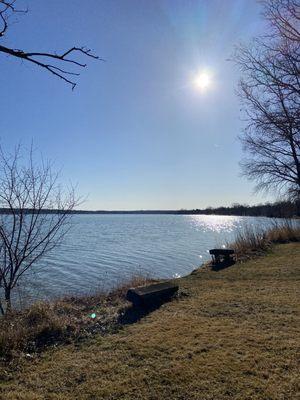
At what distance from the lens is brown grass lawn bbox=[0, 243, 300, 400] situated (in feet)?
11.6

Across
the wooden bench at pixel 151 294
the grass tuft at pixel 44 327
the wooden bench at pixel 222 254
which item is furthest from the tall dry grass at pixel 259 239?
the grass tuft at pixel 44 327

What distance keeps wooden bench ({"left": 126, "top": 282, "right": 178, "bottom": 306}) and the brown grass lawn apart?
367mm

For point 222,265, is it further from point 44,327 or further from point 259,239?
point 44,327

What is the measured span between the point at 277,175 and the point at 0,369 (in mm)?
20078

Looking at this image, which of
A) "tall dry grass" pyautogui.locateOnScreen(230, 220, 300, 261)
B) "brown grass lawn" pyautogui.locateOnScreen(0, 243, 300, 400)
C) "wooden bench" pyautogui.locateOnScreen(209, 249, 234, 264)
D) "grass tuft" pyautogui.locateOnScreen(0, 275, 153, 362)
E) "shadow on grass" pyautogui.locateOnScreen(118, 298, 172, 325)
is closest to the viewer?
"brown grass lawn" pyautogui.locateOnScreen(0, 243, 300, 400)

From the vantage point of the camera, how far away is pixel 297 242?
17859 mm

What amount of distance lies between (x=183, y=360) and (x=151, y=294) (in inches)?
105

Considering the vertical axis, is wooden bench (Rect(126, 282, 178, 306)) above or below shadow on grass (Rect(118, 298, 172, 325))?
above

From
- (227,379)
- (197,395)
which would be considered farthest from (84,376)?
(227,379)

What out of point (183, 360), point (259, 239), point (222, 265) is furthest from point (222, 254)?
point (183, 360)

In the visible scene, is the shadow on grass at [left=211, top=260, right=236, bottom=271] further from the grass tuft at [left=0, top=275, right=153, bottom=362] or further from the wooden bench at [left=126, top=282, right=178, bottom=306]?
the grass tuft at [left=0, top=275, right=153, bottom=362]

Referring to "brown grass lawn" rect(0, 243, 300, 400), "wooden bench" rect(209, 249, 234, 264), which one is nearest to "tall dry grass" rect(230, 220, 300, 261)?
"wooden bench" rect(209, 249, 234, 264)

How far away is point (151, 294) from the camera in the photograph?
685cm

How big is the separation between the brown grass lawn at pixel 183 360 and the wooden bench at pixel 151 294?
0.37 metres
